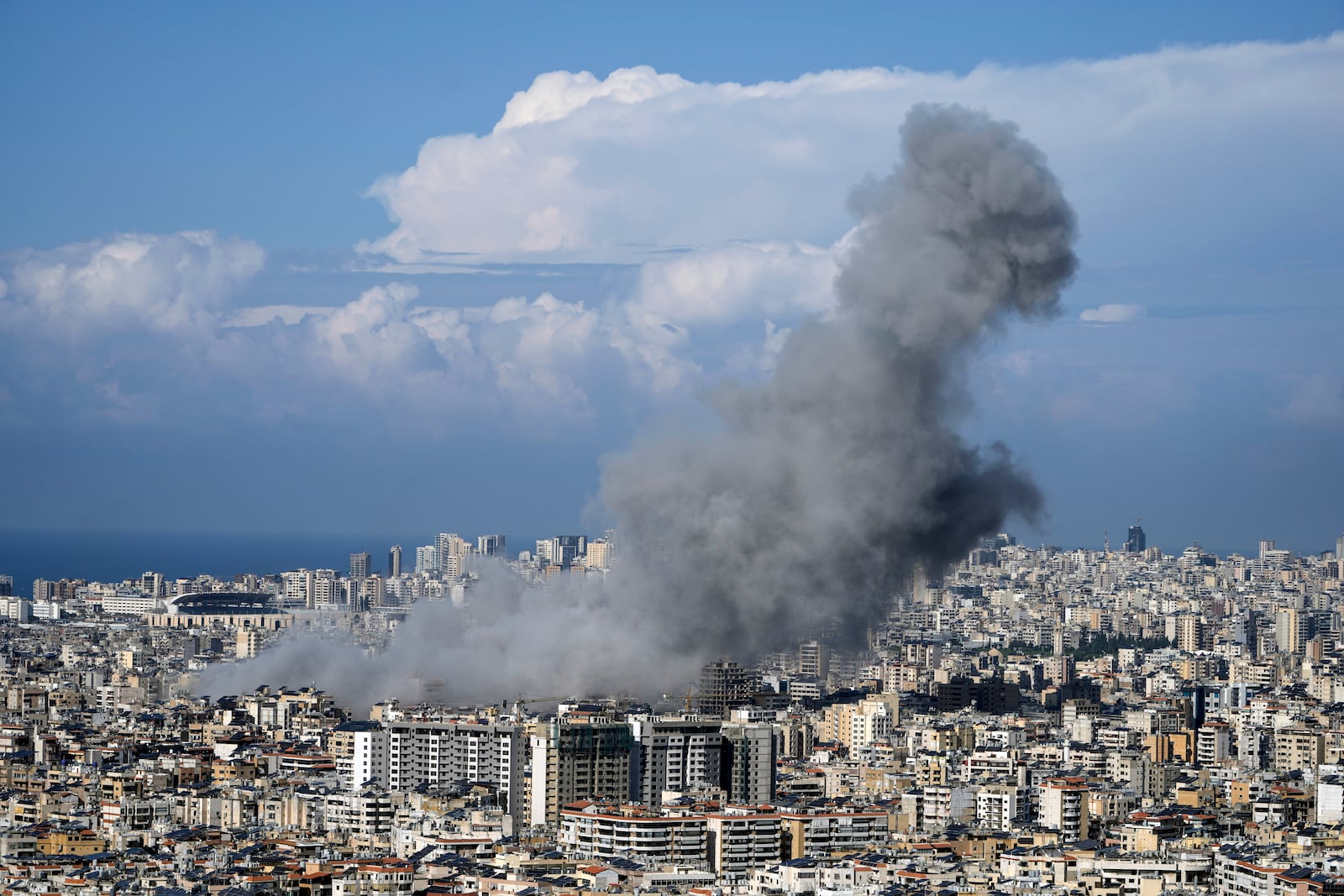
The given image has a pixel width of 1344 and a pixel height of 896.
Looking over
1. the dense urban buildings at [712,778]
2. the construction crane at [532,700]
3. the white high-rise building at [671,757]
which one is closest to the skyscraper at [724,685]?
the dense urban buildings at [712,778]

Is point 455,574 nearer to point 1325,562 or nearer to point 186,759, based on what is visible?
point 1325,562

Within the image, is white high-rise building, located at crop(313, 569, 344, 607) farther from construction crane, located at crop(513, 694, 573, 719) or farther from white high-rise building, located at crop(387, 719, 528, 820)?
white high-rise building, located at crop(387, 719, 528, 820)

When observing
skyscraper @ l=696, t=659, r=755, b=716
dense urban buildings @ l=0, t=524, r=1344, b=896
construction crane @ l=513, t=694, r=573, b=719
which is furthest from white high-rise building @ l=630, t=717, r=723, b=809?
skyscraper @ l=696, t=659, r=755, b=716

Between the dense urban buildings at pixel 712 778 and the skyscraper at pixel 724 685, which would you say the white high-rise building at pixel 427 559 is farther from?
the skyscraper at pixel 724 685

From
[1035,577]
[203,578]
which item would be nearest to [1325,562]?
[1035,577]

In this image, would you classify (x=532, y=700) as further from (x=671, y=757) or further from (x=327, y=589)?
(x=327, y=589)

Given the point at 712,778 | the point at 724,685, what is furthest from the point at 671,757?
the point at 724,685
